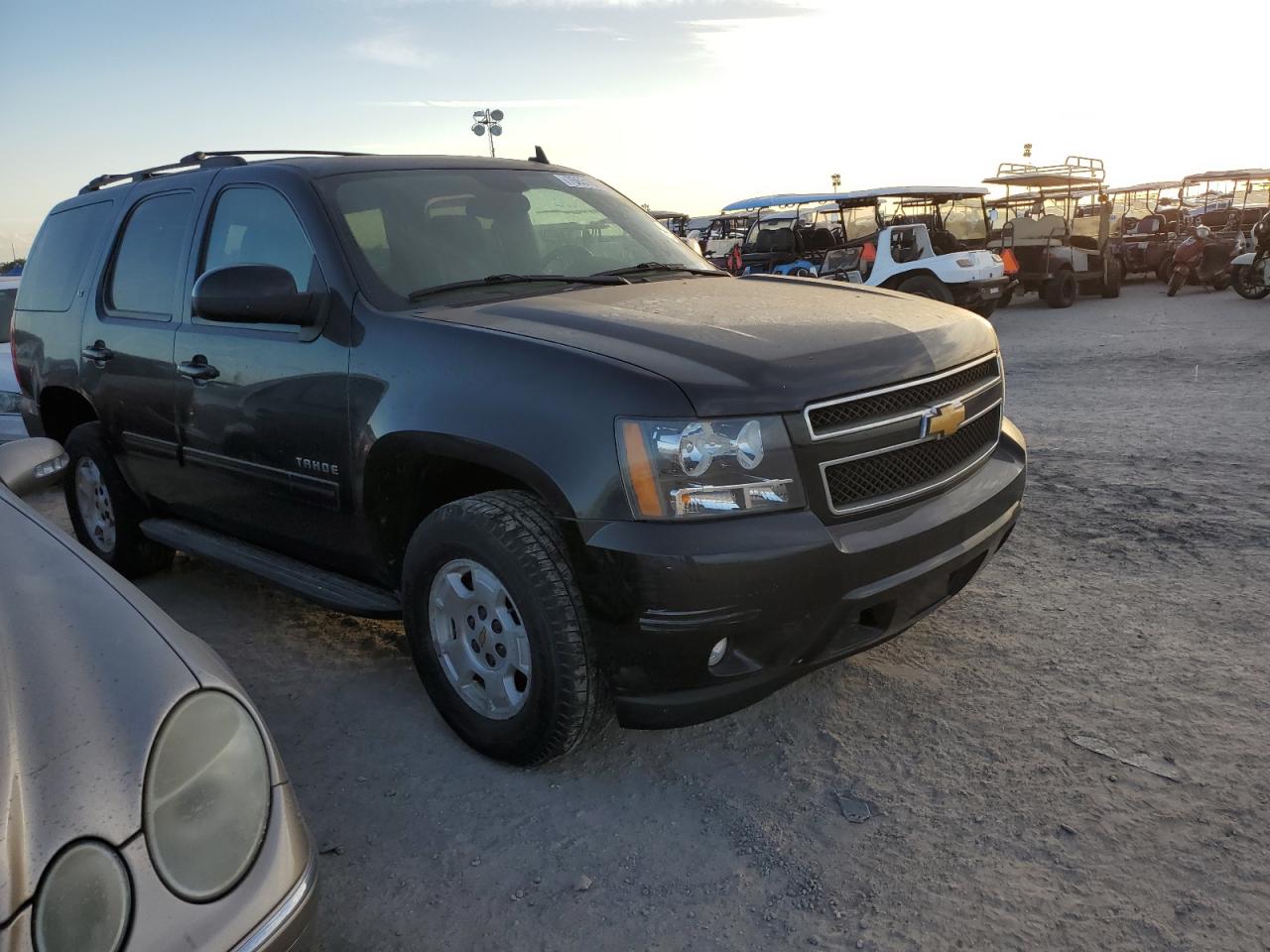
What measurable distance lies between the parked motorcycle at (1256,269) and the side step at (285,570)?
15.8m

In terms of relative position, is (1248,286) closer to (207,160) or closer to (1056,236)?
(1056,236)

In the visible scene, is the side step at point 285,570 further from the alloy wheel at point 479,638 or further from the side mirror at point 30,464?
the side mirror at point 30,464

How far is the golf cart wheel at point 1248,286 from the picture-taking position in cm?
1487

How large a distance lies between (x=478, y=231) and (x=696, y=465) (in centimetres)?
157

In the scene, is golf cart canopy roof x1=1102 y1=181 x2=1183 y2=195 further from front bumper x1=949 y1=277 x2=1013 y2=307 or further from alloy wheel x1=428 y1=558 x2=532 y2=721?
alloy wheel x1=428 y1=558 x2=532 y2=721

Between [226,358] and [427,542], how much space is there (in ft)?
4.13

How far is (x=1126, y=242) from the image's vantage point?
67.9 feet

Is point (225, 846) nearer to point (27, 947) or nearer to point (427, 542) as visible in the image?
point (27, 947)

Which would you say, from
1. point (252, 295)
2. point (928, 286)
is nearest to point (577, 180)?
point (252, 295)

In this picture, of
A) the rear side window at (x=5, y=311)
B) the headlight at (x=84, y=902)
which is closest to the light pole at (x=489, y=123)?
the rear side window at (x=5, y=311)

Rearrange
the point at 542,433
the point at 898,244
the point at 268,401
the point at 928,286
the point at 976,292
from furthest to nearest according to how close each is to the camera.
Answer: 1. the point at 898,244
2. the point at 928,286
3. the point at 976,292
4. the point at 268,401
5. the point at 542,433

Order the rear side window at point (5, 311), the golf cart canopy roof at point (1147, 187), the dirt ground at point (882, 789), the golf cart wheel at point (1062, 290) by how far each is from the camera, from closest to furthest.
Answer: the dirt ground at point (882, 789), the rear side window at point (5, 311), the golf cart wheel at point (1062, 290), the golf cart canopy roof at point (1147, 187)

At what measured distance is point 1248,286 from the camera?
15.0 m

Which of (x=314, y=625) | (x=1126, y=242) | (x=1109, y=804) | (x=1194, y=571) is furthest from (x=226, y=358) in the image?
(x=1126, y=242)
